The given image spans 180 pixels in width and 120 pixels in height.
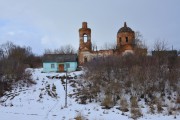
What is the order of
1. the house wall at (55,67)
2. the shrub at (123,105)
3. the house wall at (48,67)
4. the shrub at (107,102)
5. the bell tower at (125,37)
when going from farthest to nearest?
the bell tower at (125,37) → the house wall at (48,67) → the house wall at (55,67) → the shrub at (107,102) → the shrub at (123,105)

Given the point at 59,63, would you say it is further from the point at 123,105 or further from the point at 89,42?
the point at 123,105

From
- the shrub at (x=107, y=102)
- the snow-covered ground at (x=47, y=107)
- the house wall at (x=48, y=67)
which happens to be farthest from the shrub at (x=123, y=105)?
the house wall at (x=48, y=67)

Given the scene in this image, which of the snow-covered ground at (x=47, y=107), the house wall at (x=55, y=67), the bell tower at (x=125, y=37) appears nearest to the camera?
→ the snow-covered ground at (x=47, y=107)

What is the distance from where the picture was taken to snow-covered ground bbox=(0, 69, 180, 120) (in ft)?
61.3

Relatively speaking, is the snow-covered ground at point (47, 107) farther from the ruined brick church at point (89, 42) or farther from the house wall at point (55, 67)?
the ruined brick church at point (89, 42)

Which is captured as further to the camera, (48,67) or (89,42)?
(89,42)

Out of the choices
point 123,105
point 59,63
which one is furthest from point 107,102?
point 59,63

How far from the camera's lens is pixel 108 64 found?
29688 millimetres

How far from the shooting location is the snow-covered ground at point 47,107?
61.3ft

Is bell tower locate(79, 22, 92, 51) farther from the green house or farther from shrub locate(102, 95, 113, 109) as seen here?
shrub locate(102, 95, 113, 109)

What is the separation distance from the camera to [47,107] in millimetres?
22984

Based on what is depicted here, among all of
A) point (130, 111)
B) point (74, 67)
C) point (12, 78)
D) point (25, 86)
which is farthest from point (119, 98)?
point (74, 67)

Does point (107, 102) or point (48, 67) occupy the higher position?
point (48, 67)

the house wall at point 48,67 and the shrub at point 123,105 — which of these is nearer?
the shrub at point 123,105
